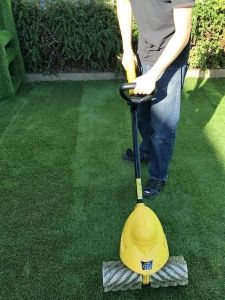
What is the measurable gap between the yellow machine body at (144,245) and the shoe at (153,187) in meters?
0.78

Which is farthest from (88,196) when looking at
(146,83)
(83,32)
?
(83,32)

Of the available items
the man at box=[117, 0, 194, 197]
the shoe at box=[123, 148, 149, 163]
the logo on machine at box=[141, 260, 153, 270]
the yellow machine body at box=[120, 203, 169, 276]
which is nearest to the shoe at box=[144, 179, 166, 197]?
the man at box=[117, 0, 194, 197]

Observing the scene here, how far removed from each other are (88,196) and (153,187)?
0.47m

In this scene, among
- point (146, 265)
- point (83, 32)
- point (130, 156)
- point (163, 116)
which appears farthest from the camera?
point (83, 32)

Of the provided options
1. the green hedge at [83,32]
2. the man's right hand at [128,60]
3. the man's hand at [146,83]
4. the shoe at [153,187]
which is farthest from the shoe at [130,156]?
the green hedge at [83,32]

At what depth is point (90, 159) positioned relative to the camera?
10.5 ft

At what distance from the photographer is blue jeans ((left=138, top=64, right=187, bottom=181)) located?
7.72 ft

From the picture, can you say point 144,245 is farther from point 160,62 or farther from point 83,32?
point 83,32

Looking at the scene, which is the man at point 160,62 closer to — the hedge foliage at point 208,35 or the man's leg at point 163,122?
the man's leg at point 163,122

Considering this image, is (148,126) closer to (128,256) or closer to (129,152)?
(129,152)

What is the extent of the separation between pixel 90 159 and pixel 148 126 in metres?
0.62

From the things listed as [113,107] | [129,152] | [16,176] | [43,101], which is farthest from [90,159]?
[43,101]

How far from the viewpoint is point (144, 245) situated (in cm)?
189

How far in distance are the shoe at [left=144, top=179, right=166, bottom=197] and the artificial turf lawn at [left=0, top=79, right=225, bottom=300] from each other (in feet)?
0.15
